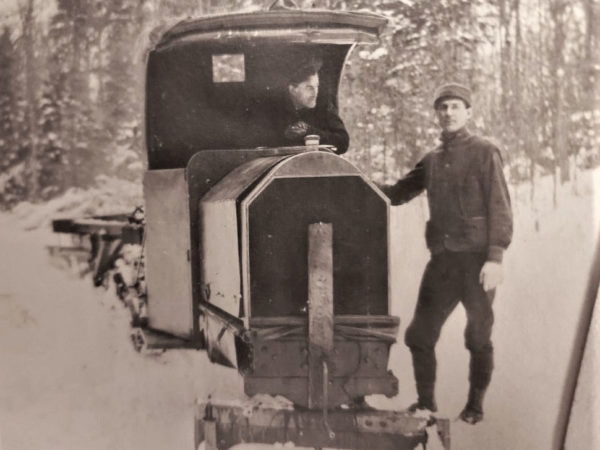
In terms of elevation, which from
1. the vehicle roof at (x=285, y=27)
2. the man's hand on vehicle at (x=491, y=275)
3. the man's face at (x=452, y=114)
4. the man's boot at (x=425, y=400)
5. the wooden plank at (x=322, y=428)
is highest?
the vehicle roof at (x=285, y=27)

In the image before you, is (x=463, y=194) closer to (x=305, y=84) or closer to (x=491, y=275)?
(x=491, y=275)

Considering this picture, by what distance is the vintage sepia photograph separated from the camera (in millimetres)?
1704

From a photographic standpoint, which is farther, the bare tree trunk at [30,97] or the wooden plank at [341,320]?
the bare tree trunk at [30,97]

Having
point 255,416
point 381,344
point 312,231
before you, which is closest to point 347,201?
point 312,231

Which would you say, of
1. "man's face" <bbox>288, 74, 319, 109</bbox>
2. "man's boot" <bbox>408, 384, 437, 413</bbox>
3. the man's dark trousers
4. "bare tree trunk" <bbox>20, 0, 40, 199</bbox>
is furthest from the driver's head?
"man's boot" <bbox>408, 384, 437, 413</bbox>

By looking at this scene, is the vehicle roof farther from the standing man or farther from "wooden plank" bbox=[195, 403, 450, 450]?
"wooden plank" bbox=[195, 403, 450, 450]

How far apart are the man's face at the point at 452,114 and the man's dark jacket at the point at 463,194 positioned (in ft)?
0.06

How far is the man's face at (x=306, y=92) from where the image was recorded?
1742 mm

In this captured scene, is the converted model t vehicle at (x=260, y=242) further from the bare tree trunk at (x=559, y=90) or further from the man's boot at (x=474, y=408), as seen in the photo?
the bare tree trunk at (x=559, y=90)

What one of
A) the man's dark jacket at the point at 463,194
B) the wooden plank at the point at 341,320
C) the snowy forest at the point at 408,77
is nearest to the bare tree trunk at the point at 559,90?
the snowy forest at the point at 408,77

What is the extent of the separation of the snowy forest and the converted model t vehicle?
0.05 meters

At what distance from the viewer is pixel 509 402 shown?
175 centimetres

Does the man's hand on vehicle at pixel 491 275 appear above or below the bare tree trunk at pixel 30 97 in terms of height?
below

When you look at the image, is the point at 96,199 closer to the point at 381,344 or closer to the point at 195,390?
the point at 195,390
